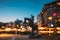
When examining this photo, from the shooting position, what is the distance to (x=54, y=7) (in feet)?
297

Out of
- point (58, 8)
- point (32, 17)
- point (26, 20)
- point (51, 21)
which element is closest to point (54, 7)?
point (58, 8)

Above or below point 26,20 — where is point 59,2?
above

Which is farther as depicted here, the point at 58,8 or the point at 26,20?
the point at 26,20

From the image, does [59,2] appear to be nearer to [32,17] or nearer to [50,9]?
[50,9]

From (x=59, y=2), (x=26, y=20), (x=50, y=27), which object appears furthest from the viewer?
(x=26, y=20)

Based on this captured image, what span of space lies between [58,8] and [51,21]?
820cm

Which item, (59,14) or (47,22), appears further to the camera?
(47,22)

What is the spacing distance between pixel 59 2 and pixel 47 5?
25.1ft

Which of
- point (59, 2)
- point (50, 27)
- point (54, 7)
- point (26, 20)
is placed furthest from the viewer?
point (26, 20)

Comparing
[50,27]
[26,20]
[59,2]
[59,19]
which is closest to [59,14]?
[59,19]

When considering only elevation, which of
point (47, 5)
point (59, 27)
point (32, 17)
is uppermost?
point (47, 5)

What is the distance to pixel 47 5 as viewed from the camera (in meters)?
101

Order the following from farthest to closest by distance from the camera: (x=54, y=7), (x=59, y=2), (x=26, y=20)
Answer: (x=26, y=20), (x=59, y=2), (x=54, y=7)

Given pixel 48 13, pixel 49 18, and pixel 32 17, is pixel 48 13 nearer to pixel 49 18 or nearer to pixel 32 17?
pixel 49 18
